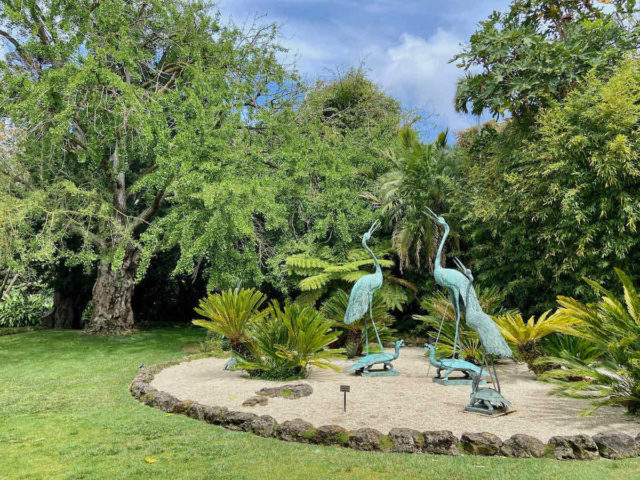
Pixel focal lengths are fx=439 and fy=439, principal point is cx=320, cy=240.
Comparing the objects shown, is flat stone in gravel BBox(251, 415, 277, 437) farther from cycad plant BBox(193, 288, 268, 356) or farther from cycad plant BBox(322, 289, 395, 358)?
cycad plant BBox(322, 289, 395, 358)

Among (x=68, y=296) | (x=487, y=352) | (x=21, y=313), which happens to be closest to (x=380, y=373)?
(x=487, y=352)

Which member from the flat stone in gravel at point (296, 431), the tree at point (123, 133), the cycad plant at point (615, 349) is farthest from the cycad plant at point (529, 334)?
the tree at point (123, 133)

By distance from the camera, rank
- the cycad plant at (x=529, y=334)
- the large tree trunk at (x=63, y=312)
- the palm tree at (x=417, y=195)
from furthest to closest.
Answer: the large tree trunk at (x=63, y=312) < the palm tree at (x=417, y=195) < the cycad plant at (x=529, y=334)

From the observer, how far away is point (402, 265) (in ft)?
32.5

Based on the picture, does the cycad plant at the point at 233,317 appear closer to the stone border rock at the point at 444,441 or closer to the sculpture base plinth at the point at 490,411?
the stone border rock at the point at 444,441

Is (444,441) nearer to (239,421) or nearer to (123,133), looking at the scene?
(239,421)

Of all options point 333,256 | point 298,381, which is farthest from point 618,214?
point 333,256

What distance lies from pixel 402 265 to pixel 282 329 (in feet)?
15.0

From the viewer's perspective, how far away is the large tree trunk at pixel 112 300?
10727 millimetres

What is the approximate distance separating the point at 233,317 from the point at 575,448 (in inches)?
177

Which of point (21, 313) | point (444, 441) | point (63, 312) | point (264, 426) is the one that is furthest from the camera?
point (21, 313)

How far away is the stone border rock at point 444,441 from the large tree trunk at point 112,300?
317 inches

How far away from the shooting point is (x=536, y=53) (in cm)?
766

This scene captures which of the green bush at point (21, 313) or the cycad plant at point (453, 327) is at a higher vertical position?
the cycad plant at point (453, 327)
